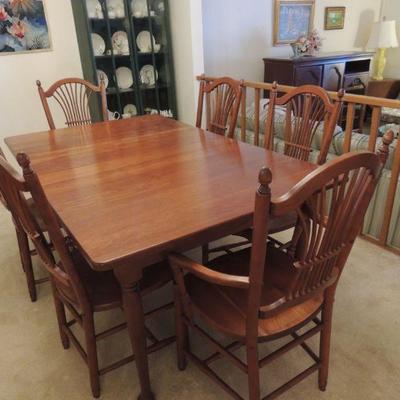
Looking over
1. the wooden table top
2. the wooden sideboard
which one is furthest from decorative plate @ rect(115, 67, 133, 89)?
the wooden sideboard

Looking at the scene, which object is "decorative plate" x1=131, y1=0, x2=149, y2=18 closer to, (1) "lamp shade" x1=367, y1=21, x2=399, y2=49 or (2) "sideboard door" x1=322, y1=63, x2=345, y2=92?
(2) "sideboard door" x1=322, y1=63, x2=345, y2=92

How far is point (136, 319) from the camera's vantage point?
1204 millimetres

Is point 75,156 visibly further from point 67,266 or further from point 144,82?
point 144,82

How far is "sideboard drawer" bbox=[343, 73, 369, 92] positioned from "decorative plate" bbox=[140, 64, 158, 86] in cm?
246

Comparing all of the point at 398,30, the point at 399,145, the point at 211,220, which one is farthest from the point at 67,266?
the point at 398,30

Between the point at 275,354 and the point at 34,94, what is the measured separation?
3327mm

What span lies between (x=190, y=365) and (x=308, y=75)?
→ 369cm

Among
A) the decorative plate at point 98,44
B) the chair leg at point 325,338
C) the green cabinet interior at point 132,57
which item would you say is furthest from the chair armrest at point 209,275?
the decorative plate at point 98,44

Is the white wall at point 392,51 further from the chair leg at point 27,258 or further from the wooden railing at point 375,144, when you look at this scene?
the chair leg at point 27,258

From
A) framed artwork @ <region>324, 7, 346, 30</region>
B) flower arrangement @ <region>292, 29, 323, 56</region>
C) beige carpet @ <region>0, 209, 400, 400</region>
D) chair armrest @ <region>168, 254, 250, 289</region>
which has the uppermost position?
framed artwork @ <region>324, 7, 346, 30</region>

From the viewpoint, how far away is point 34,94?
3.52 meters

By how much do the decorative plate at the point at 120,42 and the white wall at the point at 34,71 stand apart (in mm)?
379

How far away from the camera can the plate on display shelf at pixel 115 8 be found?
3371 millimetres

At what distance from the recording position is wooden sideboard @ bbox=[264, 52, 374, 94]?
13.7 feet
